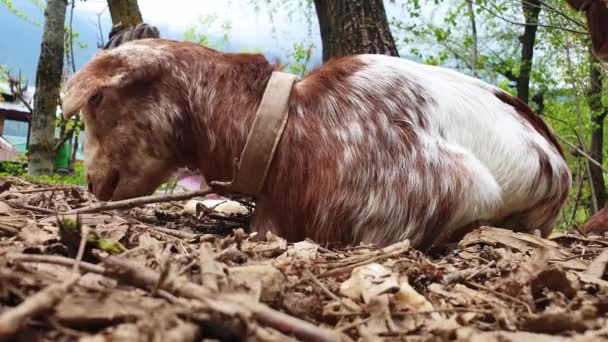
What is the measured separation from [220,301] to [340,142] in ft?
3.29

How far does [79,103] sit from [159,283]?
1.17 meters

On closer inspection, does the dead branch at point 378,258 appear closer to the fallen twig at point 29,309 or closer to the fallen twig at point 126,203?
the fallen twig at point 29,309

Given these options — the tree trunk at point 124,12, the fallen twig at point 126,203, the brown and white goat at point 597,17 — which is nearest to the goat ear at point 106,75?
the fallen twig at point 126,203

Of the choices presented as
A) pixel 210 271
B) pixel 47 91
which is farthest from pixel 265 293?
pixel 47 91

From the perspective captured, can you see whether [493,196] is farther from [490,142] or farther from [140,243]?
[140,243]

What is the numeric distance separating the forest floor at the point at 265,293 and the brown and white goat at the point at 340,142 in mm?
229

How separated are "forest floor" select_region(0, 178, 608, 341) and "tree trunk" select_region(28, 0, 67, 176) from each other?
3.84 meters

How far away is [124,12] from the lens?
3521 mm

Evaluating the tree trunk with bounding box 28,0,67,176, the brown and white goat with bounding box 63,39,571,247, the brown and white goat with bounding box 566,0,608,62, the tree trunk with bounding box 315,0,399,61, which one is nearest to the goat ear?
the brown and white goat with bounding box 63,39,571,247

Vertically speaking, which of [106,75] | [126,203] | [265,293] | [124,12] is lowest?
[126,203]

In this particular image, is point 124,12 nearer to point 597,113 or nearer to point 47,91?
point 47,91

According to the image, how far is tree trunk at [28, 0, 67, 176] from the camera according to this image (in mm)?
4801

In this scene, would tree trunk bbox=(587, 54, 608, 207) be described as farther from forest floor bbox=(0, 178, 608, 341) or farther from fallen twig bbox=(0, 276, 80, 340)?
fallen twig bbox=(0, 276, 80, 340)

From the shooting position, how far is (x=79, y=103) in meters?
1.68
